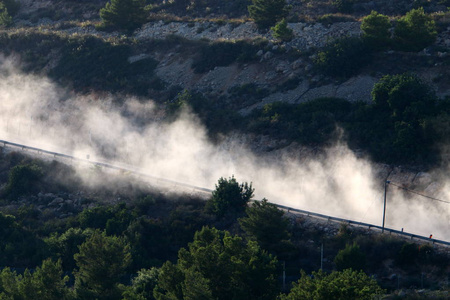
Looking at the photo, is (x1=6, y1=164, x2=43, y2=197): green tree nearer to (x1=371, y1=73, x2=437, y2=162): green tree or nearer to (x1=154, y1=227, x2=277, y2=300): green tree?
(x1=154, y1=227, x2=277, y2=300): green tree

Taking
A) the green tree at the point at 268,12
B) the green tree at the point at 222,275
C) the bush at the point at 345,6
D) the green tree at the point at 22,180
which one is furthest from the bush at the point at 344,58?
the green tree at the point at 222,275

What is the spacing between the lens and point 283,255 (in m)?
45.3

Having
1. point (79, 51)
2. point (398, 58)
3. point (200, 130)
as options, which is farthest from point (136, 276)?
point (79, 51)

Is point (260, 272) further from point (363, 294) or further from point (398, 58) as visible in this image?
point (398, 58)

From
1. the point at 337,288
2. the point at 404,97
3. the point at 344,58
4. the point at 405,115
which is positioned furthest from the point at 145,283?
the point at 344,58

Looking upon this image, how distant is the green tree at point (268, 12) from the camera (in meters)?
79.3

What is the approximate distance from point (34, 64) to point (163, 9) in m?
21.6

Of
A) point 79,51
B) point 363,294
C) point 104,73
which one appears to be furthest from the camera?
point 79,51

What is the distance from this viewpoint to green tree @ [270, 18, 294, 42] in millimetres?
74562

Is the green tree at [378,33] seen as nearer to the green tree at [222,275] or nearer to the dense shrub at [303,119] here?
the dense shrub at [303,119]

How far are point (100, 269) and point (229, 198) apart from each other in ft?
45.6

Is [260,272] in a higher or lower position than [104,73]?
lower

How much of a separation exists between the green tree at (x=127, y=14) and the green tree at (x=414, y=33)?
35003mm

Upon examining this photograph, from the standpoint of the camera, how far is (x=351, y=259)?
42.1m
